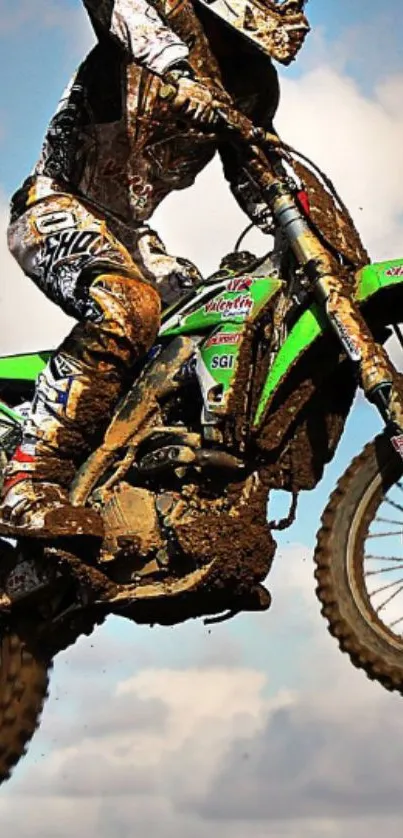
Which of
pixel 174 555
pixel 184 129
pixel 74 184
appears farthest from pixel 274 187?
pixel 174 555

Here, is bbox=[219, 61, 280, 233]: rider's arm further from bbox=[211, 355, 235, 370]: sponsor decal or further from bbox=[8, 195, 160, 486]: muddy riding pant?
bbox=[211, 355, 235, 370]: sponsor decal

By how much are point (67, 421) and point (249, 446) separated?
3.21 feet

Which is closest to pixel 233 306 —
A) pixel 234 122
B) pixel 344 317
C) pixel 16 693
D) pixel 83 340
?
pixel 344 317

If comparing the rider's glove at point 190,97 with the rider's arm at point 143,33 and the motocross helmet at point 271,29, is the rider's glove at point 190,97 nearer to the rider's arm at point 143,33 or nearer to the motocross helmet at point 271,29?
the rider's arm at point 143,33

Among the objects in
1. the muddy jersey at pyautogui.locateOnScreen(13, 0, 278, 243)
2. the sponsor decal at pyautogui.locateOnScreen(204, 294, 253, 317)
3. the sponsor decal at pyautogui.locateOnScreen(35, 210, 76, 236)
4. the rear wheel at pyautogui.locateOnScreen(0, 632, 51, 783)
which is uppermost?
the muddy jersey at pyautogui.locateOnScreen(13, 0, 278, 243)

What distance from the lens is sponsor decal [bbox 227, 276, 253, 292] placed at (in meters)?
9.40

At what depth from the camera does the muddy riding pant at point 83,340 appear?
9.32 metres

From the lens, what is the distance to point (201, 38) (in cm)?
980

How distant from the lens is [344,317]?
29.2 ft

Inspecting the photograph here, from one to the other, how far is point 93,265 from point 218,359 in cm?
Answer: 87

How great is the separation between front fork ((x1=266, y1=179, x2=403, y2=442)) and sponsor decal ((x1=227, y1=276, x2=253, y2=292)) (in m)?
0.32

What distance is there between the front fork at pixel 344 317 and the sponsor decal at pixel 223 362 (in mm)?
544

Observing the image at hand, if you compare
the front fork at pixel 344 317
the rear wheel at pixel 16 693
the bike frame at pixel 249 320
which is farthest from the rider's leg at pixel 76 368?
the rear wheel at pixel 16 693

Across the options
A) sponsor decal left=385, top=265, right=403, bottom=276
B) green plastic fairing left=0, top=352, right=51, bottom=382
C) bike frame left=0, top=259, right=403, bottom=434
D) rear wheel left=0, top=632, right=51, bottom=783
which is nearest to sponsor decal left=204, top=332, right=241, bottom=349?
bike frame left=0, top=259, right=403, bottom=434
